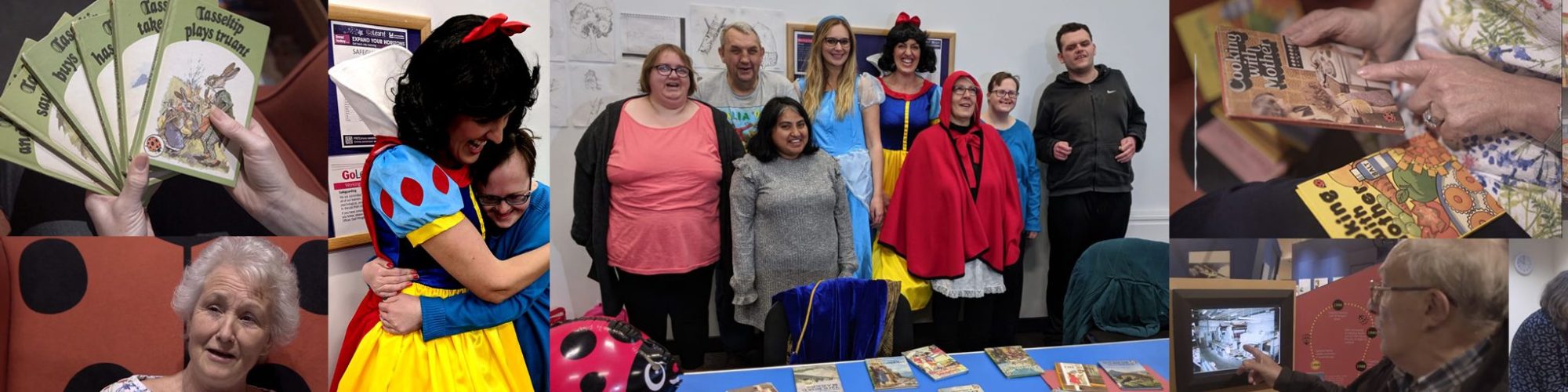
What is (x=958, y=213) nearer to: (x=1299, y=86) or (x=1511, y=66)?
(x=1299, y=86)

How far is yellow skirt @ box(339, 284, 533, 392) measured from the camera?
4.93 ft

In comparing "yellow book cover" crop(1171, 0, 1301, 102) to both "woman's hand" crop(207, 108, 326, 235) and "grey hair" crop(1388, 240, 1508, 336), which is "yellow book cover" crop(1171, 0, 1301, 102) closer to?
"grey hair" crop(1388, 240, 1508, 336)

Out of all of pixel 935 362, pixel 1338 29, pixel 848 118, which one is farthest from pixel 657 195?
pixel 1338 29

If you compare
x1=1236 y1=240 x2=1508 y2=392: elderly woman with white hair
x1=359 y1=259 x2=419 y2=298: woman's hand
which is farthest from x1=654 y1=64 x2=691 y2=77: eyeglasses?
x1=1236 y1=240 x2=1508 y2=392: elderly woman with white hair

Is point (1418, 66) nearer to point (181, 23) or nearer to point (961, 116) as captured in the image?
point (961, 116)

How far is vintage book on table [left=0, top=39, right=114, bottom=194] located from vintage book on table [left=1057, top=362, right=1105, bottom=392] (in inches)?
80.9

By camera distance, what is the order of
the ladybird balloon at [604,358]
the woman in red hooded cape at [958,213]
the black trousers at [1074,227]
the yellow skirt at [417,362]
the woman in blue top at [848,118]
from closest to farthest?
the yellow skirt at [417,362], the ladybird balloon at [604,358], the woman in blue top at [848,118], the woman in red hooded cape at [958,213], the black trousers at [1074,227]

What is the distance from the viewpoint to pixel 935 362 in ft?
6.82

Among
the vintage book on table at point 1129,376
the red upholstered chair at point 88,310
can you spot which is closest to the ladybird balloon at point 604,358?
the red upholstered chair at point 88,310

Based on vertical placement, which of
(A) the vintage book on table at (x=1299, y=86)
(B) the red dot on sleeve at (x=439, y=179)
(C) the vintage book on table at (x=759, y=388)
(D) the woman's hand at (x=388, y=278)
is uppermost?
(A) the vintage book on table at (x=1299, y=86)

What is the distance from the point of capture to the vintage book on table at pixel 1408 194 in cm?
194

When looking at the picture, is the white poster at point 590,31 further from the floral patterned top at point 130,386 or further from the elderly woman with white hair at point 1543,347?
the elderly woman with white hair at point 1543,347

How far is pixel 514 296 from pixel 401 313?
19 cm

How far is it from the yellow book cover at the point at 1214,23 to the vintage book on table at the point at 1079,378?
0.72 meters
